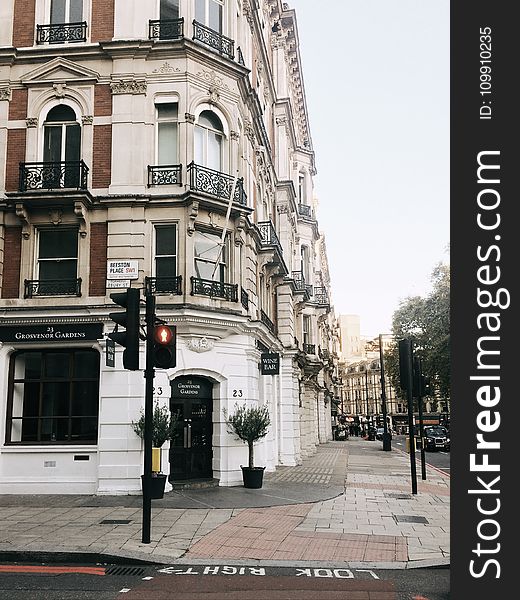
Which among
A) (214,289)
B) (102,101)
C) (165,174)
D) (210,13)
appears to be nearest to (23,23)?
(102,101)

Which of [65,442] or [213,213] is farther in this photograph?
[213,213]

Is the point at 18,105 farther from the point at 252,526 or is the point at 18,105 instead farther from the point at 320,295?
the point at 320,295

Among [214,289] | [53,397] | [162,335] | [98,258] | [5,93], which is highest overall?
[5,93]

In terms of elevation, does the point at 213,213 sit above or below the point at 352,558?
above

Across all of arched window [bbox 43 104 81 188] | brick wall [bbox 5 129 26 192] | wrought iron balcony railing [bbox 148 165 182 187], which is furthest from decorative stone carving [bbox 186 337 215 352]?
brick wall [bbox 5 129 26 192]

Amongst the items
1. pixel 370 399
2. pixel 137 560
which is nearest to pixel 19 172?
pixel 137 560

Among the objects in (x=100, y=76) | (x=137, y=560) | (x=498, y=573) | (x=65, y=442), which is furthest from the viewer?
(x=100, y=76)

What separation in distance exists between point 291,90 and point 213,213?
22343mm

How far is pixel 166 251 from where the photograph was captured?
60.5ft

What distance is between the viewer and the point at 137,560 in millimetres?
9203

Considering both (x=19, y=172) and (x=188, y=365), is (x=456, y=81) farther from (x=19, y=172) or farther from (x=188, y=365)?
(x=19, y=172)

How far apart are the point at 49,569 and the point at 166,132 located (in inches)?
525

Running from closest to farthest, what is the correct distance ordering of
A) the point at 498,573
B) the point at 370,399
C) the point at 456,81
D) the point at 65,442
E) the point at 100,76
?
the point at 498,573 → the point at 456,81 → the point at 65,442 → the point at 100,76 → the point at 370,399

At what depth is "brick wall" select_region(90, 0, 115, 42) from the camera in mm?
19047
